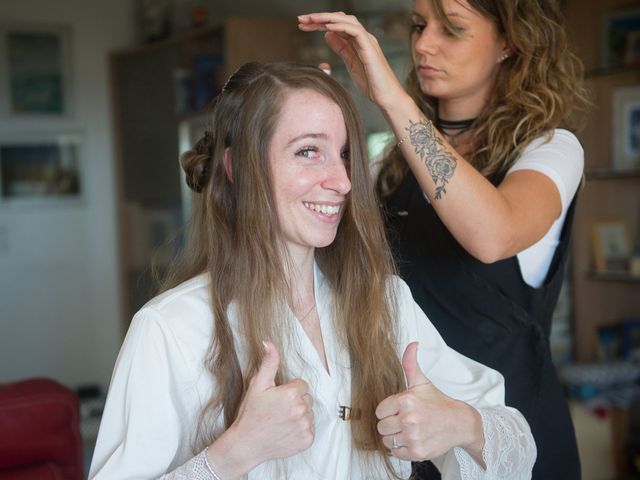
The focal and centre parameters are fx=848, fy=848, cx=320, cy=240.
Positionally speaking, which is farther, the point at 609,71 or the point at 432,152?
the point at 609,71

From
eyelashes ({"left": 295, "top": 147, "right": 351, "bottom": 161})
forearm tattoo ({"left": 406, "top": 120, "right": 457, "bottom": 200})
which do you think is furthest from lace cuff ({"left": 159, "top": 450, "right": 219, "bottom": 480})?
forearm tattoo ({"left": 406, "top": 120, "right": 457, "bottom": 200})

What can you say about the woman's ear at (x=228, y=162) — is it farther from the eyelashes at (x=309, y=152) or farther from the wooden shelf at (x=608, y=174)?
the wooden shelf at (x=608, y=174)

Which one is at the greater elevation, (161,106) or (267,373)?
(161,106)

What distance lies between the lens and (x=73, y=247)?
5617mm

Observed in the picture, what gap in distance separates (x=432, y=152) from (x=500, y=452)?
0.56m

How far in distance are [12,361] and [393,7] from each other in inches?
129

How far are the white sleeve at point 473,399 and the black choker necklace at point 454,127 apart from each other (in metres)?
0.43

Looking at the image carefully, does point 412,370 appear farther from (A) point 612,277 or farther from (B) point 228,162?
(A) point 612,277

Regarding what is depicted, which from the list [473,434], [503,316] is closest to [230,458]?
[473,434]

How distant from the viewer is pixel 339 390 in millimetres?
1548

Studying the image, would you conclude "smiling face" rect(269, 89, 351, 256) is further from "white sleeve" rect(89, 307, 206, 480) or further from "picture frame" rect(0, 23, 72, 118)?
Answer: "picture frame" rect(0, 23, 72, 118)

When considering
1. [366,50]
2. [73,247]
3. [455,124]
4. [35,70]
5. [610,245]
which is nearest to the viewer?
[366,50]

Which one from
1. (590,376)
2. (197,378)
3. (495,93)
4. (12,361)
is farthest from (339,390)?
(12,361)

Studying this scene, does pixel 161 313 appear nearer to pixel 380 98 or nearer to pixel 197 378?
pixel 197 378
